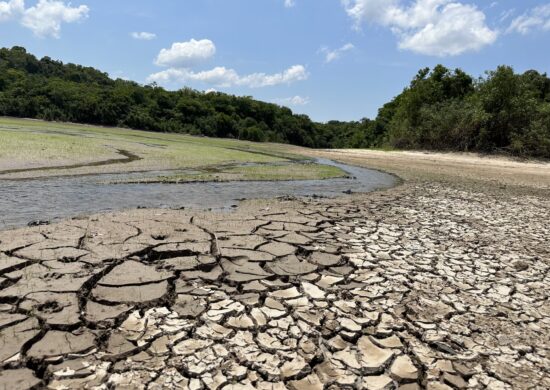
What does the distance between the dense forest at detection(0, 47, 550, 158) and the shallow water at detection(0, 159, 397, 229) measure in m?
20.5

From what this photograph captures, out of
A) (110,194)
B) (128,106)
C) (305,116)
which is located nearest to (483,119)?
(110,194)

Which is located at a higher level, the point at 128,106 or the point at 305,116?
the point at 305,116

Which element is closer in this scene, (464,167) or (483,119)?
(464,167)

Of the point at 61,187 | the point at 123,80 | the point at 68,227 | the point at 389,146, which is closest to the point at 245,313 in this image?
the point at 68,227

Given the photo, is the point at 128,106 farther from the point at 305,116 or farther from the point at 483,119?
the point at 483,119

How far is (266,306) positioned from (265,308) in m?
0.04

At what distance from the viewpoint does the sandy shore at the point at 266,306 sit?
2580 millimetres

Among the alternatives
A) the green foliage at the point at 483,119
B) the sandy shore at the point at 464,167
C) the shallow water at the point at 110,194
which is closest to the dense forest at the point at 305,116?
the green foliage at the point at 483,119

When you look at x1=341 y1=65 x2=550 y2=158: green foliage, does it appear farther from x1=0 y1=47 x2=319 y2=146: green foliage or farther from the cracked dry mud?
x1=0 y1=47 x2=319 y2=146: green foliage

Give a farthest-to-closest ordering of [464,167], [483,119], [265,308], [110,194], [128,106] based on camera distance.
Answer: [128,106]
[483,119]
[464,167]
[110,194]
[265,308]

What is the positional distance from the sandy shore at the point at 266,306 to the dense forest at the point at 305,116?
82.7ft

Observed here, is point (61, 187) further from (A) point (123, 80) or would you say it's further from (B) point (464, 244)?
(A) point (123, 80)

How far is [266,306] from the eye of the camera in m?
3.47

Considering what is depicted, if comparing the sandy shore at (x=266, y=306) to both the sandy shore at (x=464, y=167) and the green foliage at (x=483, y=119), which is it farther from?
the green foliage at (x=483, y=119)
